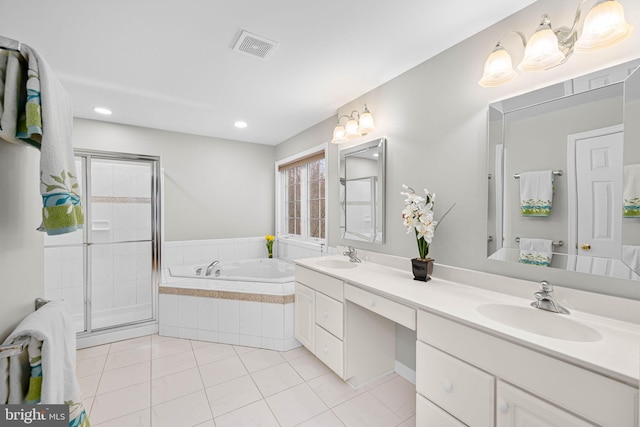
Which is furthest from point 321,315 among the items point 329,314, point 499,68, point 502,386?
point 499,68

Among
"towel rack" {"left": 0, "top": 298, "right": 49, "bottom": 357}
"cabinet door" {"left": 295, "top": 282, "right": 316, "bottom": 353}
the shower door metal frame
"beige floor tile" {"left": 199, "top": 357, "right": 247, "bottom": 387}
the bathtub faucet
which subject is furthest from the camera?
the bathtub faucet

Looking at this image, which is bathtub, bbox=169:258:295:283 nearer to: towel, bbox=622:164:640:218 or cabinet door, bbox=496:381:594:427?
cabinet door, bbox=496:381:594:427

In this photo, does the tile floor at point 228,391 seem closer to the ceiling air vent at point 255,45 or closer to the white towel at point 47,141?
the white towel at point 47,141

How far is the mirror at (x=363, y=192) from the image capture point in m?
2.33

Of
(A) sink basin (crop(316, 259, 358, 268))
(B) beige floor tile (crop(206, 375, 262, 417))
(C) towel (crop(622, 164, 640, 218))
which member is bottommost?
(B) beige floor tile (crop(206, 375, 262, 417))

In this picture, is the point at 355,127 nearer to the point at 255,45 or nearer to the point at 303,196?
the point at 255,45

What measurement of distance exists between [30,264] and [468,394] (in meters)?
1.81

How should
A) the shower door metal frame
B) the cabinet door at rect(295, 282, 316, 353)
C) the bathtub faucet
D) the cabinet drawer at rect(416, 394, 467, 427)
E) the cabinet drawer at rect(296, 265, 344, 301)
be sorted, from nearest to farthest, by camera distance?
1. the cabinet drawer at rect(416, 394, 467, 427)
2. the cabinet drawer at rect(296, 265, 344, 301)
3. the cabinet door at rect(295, 282, 316, 353)
4. the shower door metal frame
5. the bathtub faucet

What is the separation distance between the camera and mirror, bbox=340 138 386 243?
233cm

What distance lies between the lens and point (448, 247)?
1.81 m

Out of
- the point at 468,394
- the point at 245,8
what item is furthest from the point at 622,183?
the point at 245,8

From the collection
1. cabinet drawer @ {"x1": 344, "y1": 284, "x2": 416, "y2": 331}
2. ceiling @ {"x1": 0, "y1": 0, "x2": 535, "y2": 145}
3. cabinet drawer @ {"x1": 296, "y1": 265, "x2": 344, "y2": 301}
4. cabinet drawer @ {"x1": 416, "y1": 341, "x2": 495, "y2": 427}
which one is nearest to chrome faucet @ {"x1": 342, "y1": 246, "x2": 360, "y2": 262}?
cabinet drawer @ {"x1": 296, "y1": 265, "x2": 344, "y2": 301}

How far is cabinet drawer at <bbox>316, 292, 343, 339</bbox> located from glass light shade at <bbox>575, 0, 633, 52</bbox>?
1885mm

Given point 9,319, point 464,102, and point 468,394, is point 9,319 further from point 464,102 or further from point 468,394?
point 464,102
